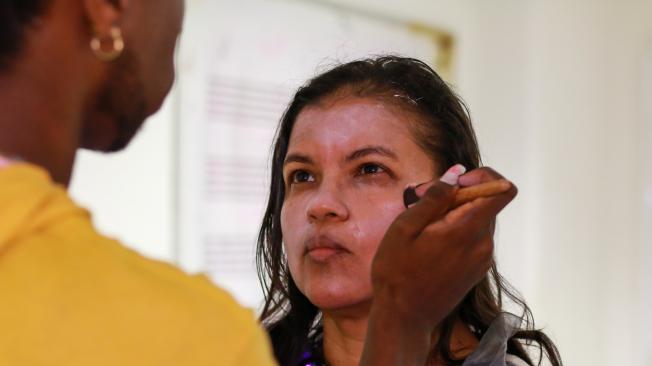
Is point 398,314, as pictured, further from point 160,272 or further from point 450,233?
point 160,272

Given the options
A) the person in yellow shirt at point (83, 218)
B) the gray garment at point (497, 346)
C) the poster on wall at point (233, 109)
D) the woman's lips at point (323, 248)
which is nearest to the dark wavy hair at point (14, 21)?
the person in yellow shirt at point (83, 218)

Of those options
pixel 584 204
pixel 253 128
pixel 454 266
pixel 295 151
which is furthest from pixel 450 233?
pixel 584 204

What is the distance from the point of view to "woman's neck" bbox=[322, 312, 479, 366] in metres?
0.90

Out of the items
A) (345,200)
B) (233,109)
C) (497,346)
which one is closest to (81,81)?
(345,200)

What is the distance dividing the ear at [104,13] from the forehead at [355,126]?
44 cm

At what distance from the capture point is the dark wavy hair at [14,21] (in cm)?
44

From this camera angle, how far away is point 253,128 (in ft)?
6.51

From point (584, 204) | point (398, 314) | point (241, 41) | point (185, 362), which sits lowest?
point (584, 204)

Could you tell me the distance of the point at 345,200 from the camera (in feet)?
2.87

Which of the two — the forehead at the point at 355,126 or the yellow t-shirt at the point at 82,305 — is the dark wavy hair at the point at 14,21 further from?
the forehead at the point at 355,126

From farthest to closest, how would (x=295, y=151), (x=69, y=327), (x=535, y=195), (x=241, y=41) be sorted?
(x=535, y=195) → (x=241, y=41) → (x=295, y=151) → (x=69, y=327)

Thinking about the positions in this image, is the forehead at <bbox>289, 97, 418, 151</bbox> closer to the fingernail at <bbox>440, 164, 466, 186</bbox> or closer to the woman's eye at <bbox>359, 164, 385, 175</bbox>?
the woman's eye at <bbox>359, 164, 385, 175</bbox>

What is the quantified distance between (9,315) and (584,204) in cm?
234

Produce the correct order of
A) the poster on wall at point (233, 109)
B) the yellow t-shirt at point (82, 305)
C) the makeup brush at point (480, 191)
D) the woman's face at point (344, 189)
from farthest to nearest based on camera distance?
the poster on wall at point (233, 109) < the woman's face at point (344, 189) < the makeup brush at point (480, 191) < the yellow t-shirt at point (82, 305)
